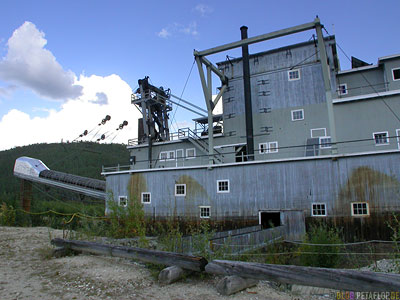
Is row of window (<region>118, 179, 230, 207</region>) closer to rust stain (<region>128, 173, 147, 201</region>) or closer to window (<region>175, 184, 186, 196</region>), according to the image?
window (<region>175, 184, 186, 196</region>)

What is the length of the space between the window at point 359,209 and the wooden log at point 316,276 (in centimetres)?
1210

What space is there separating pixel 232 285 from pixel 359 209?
12.7 m

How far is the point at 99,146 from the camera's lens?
106000mm

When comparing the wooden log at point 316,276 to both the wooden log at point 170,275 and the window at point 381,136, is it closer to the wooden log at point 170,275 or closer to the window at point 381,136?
the wooden log at point 170,275

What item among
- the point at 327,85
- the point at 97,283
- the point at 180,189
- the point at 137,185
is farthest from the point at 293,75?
the point at 97,283


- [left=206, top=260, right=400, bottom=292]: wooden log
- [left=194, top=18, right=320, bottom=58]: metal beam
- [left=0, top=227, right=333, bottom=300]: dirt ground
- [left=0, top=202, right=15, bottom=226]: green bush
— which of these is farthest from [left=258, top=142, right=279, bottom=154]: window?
[left=0, top=202, right=15, bottom=226]: green bush

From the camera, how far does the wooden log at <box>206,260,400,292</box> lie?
5211mm

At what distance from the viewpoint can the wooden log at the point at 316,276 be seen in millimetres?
5211

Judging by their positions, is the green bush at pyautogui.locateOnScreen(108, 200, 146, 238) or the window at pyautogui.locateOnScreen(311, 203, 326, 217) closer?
the green bush at pyautogui.locateOnScreen(108, 200, 146, 238)

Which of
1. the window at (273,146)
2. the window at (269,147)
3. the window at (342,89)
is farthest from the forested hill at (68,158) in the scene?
the window at (342,89)

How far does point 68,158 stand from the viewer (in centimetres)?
8806

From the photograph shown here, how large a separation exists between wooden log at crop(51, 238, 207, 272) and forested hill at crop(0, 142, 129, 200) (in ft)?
212

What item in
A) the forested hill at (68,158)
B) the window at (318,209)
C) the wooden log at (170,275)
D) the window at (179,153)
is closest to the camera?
the wooden log at (170,275)

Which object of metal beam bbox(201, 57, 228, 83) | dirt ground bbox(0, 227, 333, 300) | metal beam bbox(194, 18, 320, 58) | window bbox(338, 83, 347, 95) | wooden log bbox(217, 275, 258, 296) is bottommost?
dirt ground bbox(0, 227, 333, 300)
